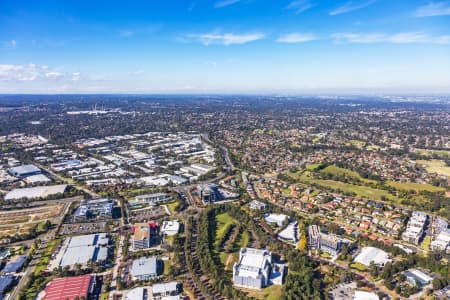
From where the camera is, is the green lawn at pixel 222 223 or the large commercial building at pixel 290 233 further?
the green lawn at pixel 222 223

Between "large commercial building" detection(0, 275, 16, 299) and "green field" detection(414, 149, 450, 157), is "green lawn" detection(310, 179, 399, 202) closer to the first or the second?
"green field" detection(414, 149, 450, 157)

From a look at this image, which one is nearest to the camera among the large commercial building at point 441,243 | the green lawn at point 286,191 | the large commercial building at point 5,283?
the large commercial building at point 5,283

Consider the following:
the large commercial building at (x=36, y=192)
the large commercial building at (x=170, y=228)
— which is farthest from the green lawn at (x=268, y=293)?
the large commercial building at (x=36, y=192)

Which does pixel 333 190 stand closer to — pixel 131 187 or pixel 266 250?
pixel 266 250

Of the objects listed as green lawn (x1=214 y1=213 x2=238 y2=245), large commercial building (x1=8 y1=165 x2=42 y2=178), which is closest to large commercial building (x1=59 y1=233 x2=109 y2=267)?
green lawn (x1=214 y1=213 x2=238 y2=245)

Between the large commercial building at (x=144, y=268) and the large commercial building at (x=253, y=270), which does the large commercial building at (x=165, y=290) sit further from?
the large commercial building at (x=253, y=270)

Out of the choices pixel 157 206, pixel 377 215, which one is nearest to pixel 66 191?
pixel 157 206
